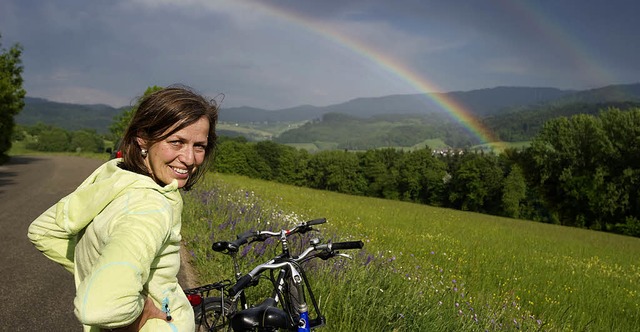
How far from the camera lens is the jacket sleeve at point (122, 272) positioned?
46.6 inches

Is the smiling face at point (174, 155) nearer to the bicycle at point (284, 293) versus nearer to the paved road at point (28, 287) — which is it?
the bicycle at point (284, 293)

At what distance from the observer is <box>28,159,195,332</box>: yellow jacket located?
119 cm

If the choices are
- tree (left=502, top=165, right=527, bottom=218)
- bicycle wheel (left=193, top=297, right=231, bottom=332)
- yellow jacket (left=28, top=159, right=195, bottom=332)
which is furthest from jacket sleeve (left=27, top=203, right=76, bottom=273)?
tree (left=502, top=165, right=527, bottom=218)

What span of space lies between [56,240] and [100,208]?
22.7 inches

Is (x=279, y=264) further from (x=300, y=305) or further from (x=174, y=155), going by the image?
(x=174, y=155)

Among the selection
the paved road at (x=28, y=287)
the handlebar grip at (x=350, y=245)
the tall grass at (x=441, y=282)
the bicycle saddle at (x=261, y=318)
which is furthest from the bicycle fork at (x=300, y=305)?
the paved road at (x=28, y=287)

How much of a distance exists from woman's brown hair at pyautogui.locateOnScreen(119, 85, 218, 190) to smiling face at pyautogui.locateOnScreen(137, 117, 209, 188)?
0.02 metres

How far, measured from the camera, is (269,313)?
189cm

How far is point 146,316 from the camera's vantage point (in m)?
1.45

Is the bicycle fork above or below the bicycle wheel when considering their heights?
above

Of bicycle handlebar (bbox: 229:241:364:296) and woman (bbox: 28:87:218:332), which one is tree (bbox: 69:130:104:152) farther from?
woman (bbox: 28:87:218:332)

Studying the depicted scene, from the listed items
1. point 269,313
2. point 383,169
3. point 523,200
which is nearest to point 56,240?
point 269,313

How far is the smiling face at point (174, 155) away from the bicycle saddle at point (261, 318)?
2.14ft

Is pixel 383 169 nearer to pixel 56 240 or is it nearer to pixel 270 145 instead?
pixel 270 145
